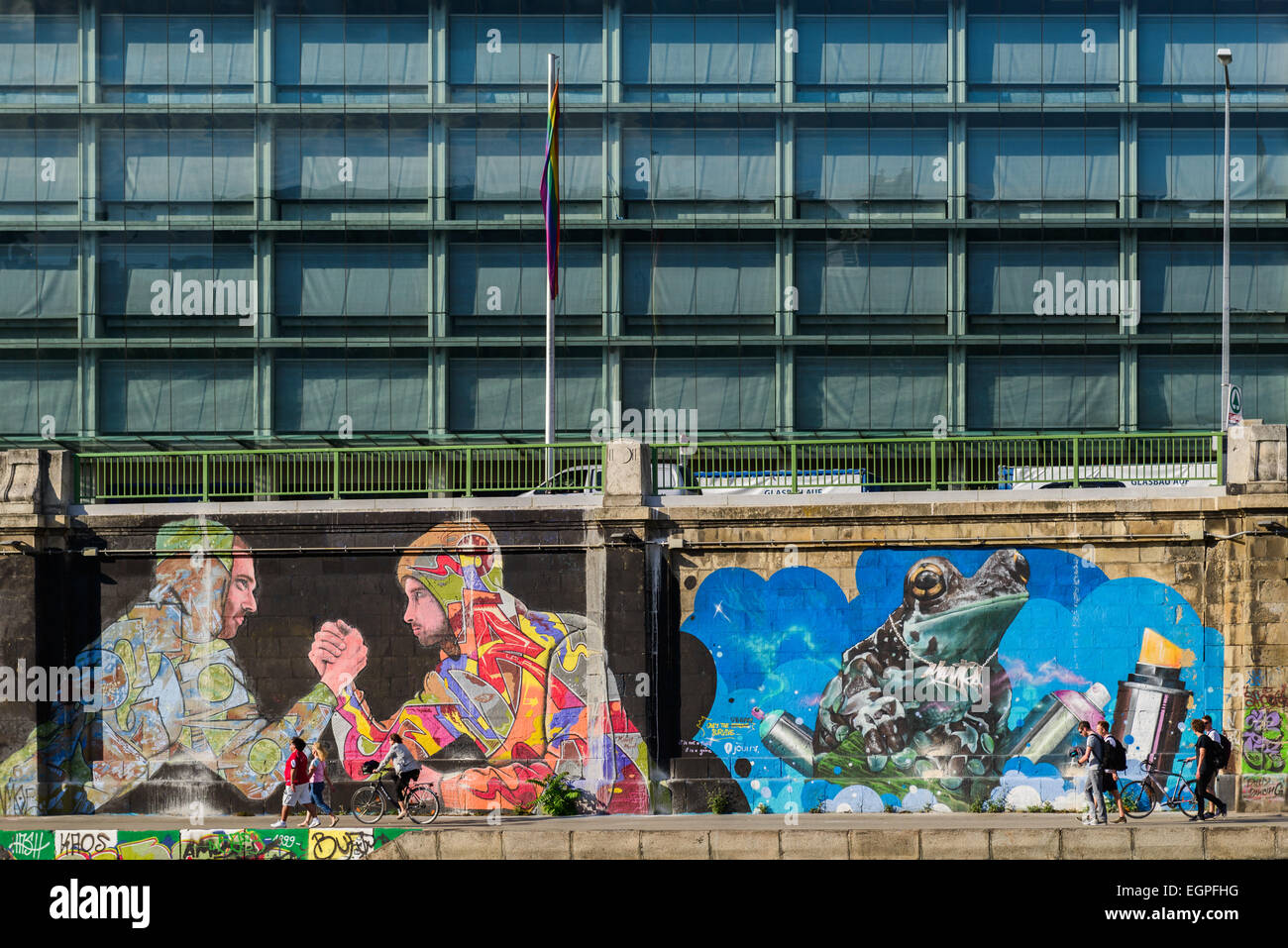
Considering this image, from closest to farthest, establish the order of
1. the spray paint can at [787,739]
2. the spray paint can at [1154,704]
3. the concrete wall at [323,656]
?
the spray paint can at [1154,704] → the spray paint can at [787,739] → the concrete wall at [323,656]

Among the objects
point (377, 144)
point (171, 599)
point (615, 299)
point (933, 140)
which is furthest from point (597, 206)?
point (171, 599)

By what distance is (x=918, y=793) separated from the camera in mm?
22688

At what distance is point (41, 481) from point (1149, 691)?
59.3 ft

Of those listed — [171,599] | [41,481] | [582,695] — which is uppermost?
[41,481]

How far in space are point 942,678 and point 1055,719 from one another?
6.02 ft

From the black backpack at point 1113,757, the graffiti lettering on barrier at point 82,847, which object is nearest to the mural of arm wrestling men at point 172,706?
the graffiti lettering on barrier at point 82,847

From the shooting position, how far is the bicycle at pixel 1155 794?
69.6 ft

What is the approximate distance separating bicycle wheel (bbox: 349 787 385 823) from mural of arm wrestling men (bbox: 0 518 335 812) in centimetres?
175

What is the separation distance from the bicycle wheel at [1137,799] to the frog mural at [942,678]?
1.10 m

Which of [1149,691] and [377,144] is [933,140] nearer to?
[377,144]

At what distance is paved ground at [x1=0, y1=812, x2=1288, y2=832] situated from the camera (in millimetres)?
20625

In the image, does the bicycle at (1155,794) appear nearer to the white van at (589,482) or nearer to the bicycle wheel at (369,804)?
the white van at (589,482)

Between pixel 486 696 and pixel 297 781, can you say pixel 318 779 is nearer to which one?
pixel 297 781

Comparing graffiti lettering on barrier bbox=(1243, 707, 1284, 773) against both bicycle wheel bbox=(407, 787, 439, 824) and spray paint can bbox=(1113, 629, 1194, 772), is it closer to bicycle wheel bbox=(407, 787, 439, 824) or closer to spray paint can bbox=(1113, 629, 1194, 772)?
spray paint can bbox=(1113, 629, 1194, 772)
